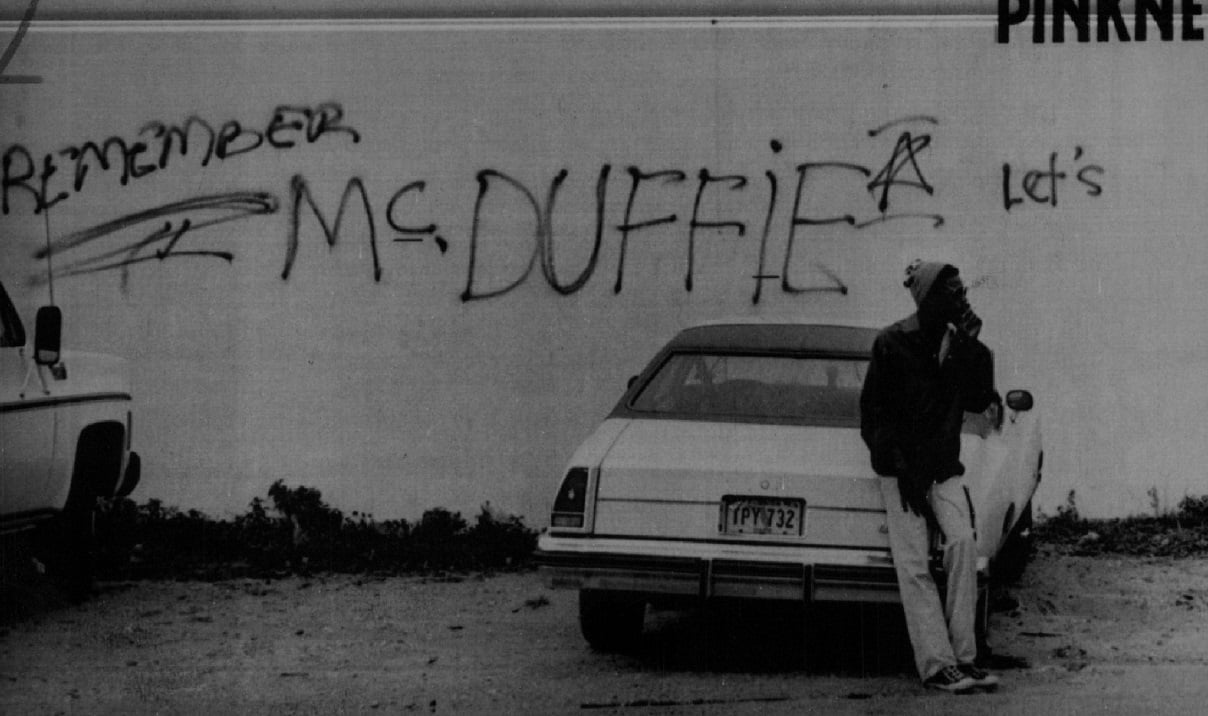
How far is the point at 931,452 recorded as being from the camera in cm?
609

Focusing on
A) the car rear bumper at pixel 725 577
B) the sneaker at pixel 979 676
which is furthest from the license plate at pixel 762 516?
the sneaker at pixel 979 676

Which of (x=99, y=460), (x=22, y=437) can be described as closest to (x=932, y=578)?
(x=22, y=437)

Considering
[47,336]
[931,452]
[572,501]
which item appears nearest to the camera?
[931,452]

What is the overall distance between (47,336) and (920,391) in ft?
13.3

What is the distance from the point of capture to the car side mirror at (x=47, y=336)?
738cm

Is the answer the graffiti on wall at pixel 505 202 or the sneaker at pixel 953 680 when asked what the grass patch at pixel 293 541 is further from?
the sneaker at pixel 953 680

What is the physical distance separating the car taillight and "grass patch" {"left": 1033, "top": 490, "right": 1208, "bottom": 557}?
377 cm

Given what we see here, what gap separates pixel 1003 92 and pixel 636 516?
13.2 feet

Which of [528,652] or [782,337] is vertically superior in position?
[782,337]

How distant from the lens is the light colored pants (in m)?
6.02

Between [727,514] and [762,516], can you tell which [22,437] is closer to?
[727,514]

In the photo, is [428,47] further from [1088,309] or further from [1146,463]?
[1146,463]

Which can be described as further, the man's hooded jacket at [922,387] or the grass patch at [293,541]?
the grass patch at [293,541]

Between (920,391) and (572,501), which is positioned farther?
(572,501)
